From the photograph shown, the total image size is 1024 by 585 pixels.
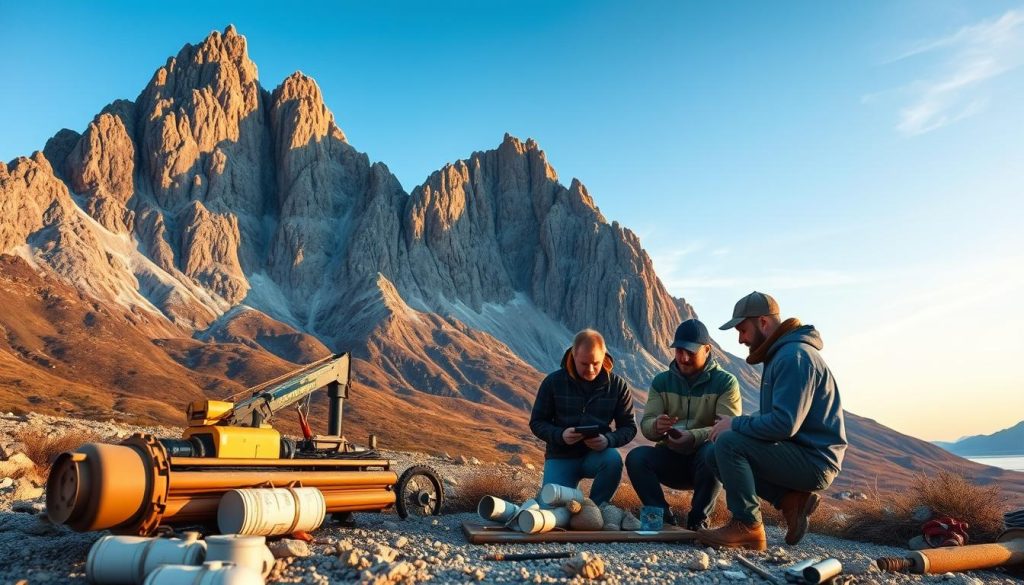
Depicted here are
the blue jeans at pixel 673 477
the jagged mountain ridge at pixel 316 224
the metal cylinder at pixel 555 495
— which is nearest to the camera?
the metal cylinder at pixel 555 495

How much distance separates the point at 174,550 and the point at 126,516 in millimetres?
1073

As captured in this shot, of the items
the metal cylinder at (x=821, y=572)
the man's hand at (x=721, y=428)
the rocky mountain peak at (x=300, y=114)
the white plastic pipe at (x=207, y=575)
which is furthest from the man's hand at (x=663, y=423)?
the rocky mountain peak at (x=300, y=114)

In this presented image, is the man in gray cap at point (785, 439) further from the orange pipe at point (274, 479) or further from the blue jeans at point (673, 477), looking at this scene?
the orange pipe at point (274, 479)

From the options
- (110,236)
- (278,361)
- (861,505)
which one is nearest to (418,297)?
(278,361)

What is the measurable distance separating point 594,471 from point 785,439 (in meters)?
2.29

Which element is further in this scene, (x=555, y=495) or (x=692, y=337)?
(x=692, y=337)

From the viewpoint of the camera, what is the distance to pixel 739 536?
21.8 ft

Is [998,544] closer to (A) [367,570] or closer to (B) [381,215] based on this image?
(A) [367,570]

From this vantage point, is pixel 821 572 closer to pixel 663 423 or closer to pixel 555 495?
pixel 663 423

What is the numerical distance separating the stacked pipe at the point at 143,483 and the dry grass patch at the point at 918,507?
6.83 metres

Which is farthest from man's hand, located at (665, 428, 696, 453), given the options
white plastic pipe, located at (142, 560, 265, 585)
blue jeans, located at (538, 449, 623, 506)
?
white plastic pipe, located at (142, 560, 265, 585)

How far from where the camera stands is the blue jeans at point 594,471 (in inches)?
319

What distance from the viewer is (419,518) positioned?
885 centimetres

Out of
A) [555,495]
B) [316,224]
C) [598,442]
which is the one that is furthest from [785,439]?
[316,224]
